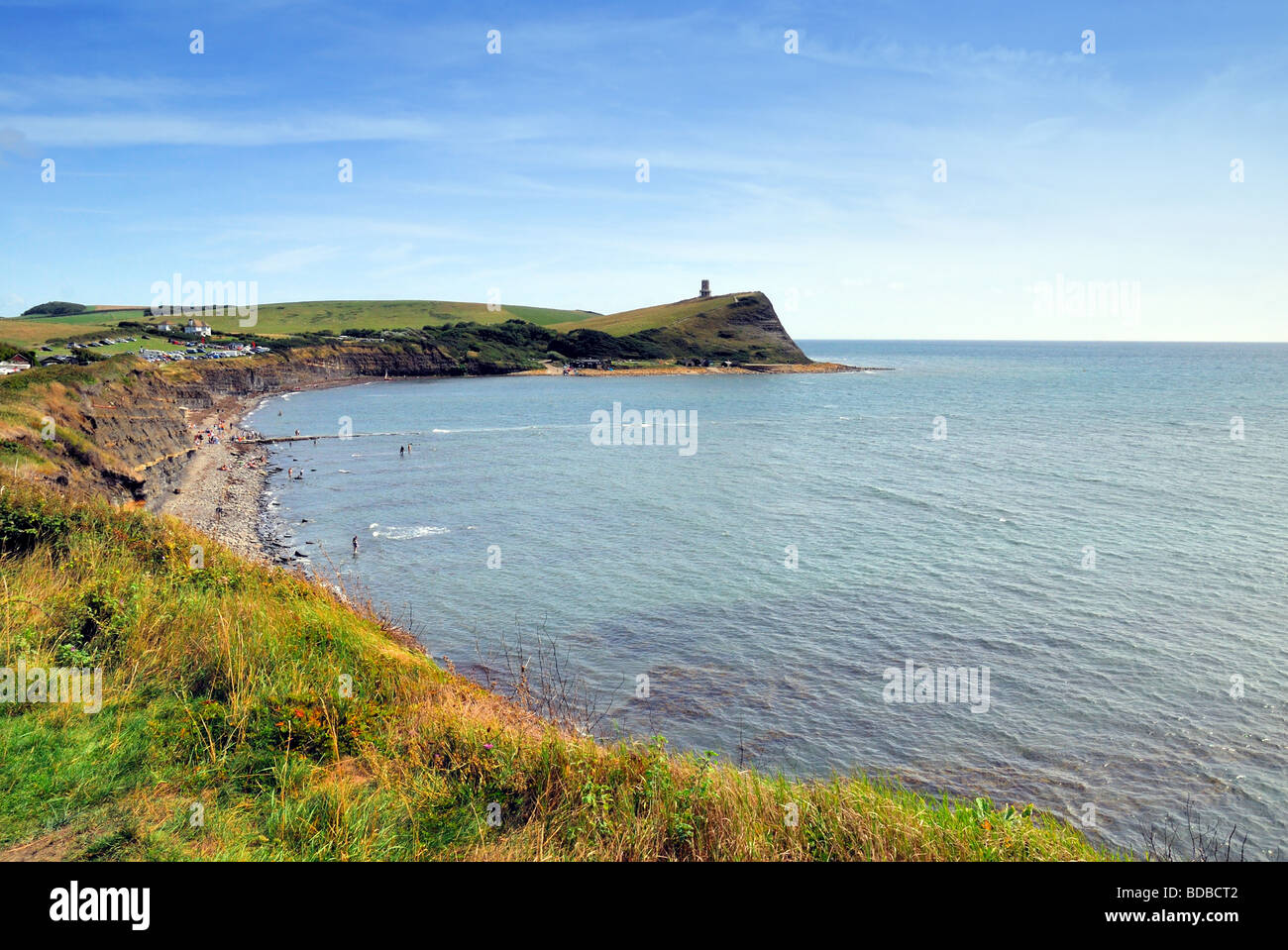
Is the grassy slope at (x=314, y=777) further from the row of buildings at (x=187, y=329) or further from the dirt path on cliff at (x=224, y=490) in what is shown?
the row of buildings at (x=187, y=329)

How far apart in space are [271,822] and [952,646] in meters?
21.6

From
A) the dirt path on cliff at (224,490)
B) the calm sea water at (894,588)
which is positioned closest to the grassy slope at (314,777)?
the calm sea water at (894,588)

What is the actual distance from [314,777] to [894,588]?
25.1 meters

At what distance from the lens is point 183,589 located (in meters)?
13.4

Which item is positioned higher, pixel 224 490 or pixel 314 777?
pixel 314 777

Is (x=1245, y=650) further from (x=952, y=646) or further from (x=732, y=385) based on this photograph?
(x=732, y=385)

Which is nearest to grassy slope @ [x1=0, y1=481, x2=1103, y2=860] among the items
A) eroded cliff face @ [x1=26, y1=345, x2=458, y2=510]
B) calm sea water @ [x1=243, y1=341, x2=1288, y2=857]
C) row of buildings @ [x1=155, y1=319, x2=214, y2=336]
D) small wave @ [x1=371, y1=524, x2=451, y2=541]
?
calm sea water @ [x1=243, y1=341, x2=1288, y2=857]

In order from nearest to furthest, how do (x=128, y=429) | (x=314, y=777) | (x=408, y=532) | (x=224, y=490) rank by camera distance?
(x=314, y=777) < (x=408, y=532) < (x=224, y=490) < (x=128, y=429)

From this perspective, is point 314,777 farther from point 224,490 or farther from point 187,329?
point 187,329

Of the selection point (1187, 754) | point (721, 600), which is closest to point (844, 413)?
point (721, 600)

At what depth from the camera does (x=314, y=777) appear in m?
8.45

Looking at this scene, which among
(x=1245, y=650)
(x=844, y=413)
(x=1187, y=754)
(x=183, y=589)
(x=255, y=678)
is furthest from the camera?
(x=844, y=413)

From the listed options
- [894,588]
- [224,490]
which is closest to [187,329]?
[224,490]

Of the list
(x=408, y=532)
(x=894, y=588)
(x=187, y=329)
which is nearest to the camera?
(x=894, y=588)
